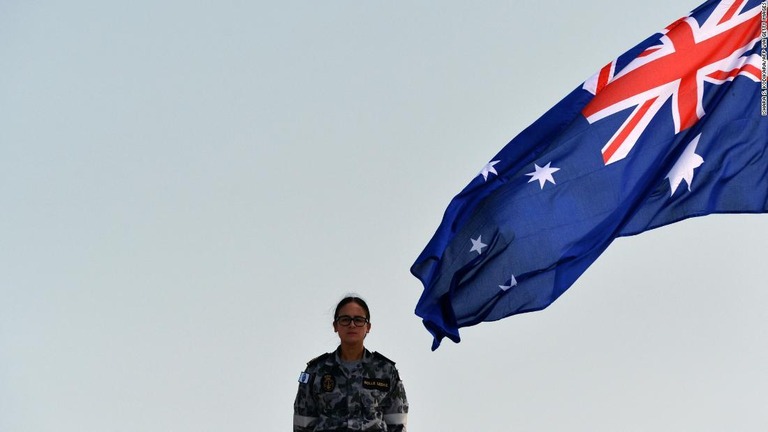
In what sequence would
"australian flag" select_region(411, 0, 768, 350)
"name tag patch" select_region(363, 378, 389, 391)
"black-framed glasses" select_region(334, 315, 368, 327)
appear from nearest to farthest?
"black-framed glasses" select_region(334, 315, 368, 327), "name tag patch" select_region(363, 378, 389, 391), "australian flag" select_region(411, 0, 768, 350)

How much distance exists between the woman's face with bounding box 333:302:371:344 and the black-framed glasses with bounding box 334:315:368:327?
2 cm

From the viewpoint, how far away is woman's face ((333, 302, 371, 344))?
14930mm

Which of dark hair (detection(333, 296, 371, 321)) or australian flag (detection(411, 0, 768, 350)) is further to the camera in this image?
australian flag (detection(411, 0, 768, 350))

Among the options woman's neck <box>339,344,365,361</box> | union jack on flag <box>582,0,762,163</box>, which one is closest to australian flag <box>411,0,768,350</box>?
union jack on flag <box>582,0,762,163</box>

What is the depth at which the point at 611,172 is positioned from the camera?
57.4 ft

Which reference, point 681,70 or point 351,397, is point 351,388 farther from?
point 681,70

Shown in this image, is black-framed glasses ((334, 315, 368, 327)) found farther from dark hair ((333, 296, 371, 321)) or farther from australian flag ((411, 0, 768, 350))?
australian flag ((411, 0, 768, 350))

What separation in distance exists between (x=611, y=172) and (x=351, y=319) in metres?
4.37

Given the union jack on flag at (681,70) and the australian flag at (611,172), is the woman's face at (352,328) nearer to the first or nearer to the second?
the australian flag at (611,172)

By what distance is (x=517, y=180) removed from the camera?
1764 cm

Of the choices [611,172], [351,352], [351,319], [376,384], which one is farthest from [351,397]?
[611,172]

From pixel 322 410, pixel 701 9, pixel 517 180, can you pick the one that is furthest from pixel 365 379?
pixel 701 9

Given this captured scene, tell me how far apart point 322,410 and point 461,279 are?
2.90 m

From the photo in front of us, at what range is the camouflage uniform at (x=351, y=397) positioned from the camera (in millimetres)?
14953
